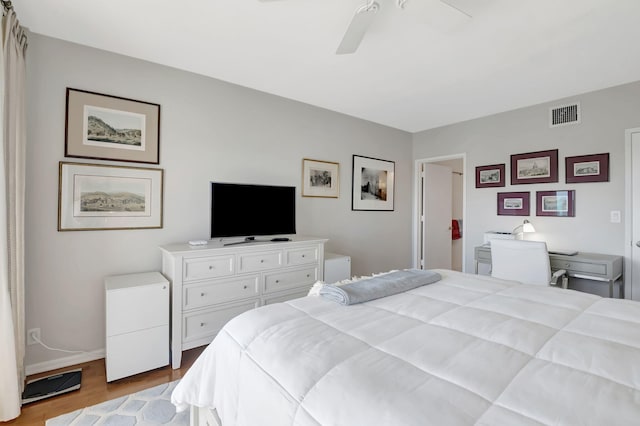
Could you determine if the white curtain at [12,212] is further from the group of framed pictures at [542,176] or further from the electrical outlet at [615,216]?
the electrical outlet at [615,216]

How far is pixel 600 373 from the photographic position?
2.88 ft

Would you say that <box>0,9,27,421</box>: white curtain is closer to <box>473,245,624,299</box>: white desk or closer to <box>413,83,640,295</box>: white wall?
<box>473,245,624,299</box>: white desk

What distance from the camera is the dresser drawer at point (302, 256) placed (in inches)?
113

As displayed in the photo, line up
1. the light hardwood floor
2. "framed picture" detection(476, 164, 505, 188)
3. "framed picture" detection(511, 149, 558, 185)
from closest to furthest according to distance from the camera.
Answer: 1. the light hardwood floor
2. "framed picture" detection(511, 149, 558, 185)
3. "framed picture" detection(476, 164, 505, 188)

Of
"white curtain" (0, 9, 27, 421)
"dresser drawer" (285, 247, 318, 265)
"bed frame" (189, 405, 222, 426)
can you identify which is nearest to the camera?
"bed frame" (189, 405, 222, 426)

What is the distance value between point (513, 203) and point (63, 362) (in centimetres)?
471

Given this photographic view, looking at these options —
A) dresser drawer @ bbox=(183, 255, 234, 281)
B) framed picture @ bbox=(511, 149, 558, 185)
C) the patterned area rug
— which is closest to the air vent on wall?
framed picture @ bbox=(511, 149, 558, 185)

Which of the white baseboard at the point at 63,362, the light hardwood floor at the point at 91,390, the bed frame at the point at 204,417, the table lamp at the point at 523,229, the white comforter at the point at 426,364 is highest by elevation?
the table lamp at the point at 523,229

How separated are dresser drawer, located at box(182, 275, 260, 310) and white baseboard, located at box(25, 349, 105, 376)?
2.76 feet

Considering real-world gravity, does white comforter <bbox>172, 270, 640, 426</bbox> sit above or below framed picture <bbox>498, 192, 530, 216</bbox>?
below

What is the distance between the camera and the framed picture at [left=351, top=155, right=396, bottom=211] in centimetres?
411

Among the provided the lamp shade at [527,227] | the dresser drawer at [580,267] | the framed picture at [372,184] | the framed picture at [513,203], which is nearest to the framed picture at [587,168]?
the framed picture at [513,203]

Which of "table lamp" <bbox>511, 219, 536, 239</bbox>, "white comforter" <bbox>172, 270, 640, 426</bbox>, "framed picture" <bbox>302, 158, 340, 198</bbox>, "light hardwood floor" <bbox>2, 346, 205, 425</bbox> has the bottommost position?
"light hardwood floor" <bbox>2, 346, 205, 425</bbox>

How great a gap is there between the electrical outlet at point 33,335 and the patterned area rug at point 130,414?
0.74 meters
